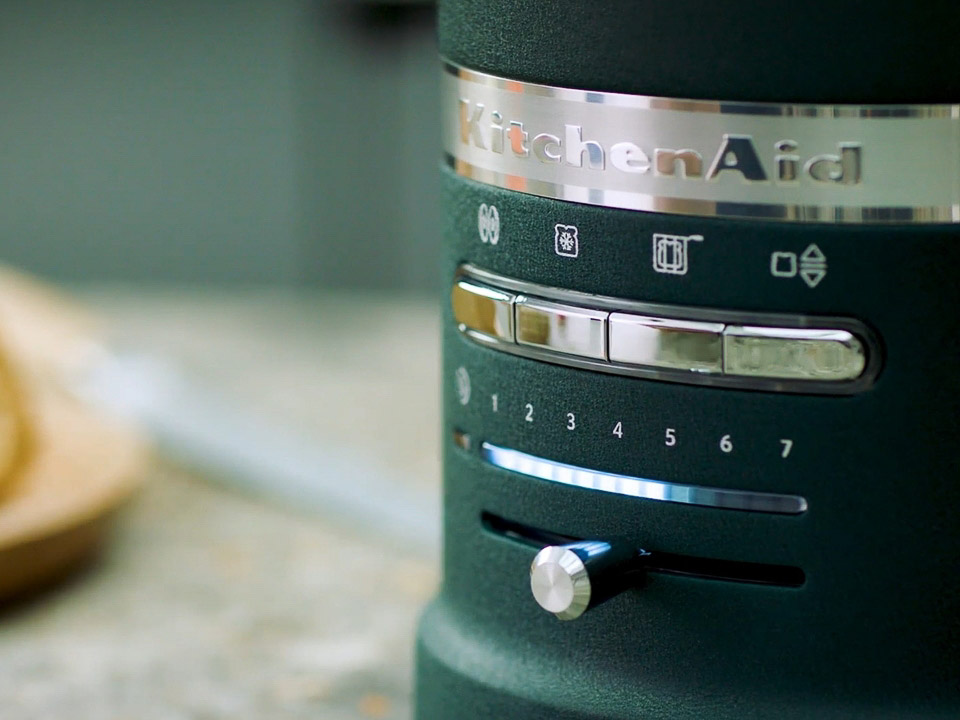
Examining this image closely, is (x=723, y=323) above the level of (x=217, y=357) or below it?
above

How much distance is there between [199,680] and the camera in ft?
1.34

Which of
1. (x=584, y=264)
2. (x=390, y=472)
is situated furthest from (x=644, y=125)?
(x=390, y=472)

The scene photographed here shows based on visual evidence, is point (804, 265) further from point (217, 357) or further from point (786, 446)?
point (217, 357)

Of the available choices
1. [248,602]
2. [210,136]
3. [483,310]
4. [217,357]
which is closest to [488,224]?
[483,310]

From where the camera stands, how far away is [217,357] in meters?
0.73

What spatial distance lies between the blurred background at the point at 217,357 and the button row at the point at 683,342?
167mm

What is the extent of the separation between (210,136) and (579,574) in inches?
44.4

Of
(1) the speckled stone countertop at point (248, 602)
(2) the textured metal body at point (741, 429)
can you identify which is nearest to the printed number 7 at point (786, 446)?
(2) the textured metal body at point (741, 429)

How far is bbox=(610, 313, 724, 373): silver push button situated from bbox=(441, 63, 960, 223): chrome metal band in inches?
0.8

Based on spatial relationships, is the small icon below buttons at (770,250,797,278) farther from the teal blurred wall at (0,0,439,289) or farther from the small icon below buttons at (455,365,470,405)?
the teal blurred wall at (0,0,439,289)

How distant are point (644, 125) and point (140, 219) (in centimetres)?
115

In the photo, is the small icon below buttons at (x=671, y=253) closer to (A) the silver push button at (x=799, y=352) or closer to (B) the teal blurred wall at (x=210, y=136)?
(A) the silver push button at (x=799, y=352)

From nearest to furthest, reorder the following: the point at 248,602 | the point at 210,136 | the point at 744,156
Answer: the point at 744,156 < the point at 248,602 < the point at 210,136

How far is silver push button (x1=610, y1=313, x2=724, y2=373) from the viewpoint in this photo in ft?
0.83
